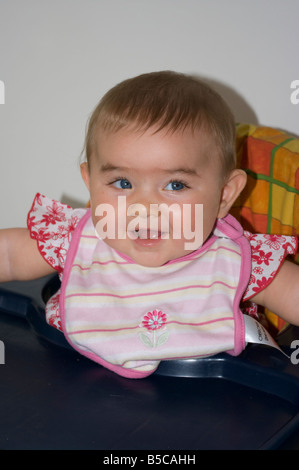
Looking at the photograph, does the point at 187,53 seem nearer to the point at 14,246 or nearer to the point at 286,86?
the point at 286,86

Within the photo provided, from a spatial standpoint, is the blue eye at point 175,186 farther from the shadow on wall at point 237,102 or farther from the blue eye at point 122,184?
the shadow on wall at point 237,102

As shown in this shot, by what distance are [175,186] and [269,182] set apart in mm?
220

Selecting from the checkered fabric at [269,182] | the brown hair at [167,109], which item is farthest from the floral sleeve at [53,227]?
the checkered fabric at [269,182]

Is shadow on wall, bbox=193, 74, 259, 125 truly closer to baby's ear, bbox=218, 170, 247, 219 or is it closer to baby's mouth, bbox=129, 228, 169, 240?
baby's ear, bbox=218, 170, 247, 219

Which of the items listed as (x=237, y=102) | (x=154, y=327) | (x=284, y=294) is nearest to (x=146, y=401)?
(x=154, y=327)

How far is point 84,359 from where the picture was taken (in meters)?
0.79

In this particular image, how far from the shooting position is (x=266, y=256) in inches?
31.8

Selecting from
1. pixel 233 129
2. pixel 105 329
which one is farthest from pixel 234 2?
pixel 105 329

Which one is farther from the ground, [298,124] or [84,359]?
[298,124]

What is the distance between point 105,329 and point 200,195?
0.64 ft

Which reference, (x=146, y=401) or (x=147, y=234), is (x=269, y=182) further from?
(x=146, y=401)

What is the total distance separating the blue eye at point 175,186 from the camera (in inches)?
28.7

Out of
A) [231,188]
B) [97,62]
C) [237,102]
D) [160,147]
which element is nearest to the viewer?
[160,147]

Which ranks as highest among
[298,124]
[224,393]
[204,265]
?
[298,124]
